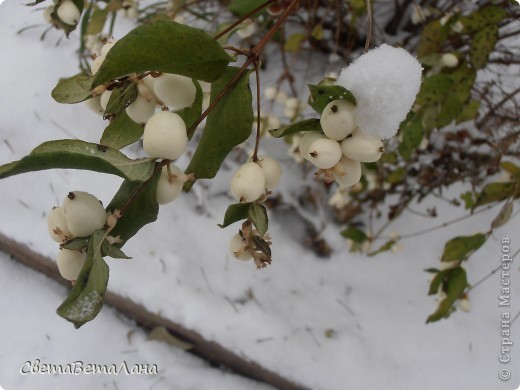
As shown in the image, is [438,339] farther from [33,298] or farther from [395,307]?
[33,298]

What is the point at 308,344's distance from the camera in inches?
44.8

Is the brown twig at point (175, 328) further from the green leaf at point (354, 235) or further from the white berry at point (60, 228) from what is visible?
the white berry at point (60, 228)

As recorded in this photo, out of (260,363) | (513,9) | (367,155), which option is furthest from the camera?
(260,363)

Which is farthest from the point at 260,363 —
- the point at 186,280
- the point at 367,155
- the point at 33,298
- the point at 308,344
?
the point at 367,155

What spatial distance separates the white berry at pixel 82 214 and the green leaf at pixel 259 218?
0.13 metres

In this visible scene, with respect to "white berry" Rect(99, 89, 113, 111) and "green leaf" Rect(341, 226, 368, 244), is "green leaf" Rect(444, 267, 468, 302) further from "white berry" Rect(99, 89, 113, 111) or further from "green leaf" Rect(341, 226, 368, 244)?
"white berry" Rect(99, 89, 113, 111)

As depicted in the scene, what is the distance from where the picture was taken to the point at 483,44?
2.64 ft

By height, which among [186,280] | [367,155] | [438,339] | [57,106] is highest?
[367,155]

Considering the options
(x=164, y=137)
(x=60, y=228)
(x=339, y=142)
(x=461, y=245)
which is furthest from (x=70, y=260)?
(x=461, y=245)

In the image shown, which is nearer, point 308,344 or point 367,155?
point 367,155

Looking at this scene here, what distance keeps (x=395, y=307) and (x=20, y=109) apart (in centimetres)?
111

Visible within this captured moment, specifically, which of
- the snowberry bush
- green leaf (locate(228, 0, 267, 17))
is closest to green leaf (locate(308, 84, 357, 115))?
the snowberry bush

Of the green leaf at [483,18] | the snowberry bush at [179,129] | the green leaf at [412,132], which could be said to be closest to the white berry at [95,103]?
the snowberry bush at [179,129]

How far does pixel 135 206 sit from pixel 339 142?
0.19 m
